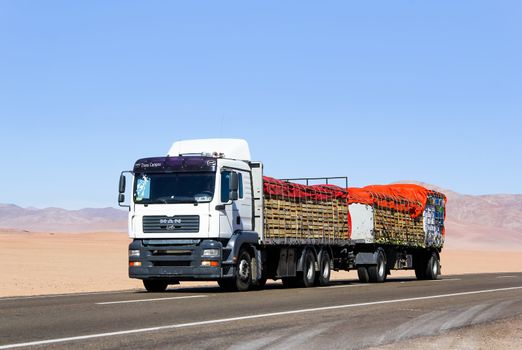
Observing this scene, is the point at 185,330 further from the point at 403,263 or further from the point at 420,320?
the point at 403,263

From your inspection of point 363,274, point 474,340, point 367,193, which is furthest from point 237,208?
point 474,340

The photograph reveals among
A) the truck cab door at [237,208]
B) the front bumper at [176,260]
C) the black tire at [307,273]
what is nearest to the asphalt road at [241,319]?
the front bumper at [176,260]

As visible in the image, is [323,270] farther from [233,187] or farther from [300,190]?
[233,187]

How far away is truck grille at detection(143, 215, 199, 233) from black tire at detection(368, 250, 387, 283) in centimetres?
1073

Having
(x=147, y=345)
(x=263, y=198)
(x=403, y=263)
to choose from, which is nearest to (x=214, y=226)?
(x=263, y=198)

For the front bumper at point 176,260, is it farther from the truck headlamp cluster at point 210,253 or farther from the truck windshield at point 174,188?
the truck windshield at point 174,188

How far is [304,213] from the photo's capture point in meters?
27.7

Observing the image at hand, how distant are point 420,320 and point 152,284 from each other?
1054 centimetres

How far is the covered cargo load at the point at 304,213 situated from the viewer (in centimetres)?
2570

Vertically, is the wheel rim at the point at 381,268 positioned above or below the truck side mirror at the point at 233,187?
below

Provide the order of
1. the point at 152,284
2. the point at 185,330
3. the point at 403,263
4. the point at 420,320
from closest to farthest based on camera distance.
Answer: the point at 185,330, the point at 420,320, the point at 152,284, the point at 403,263

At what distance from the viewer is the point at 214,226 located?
22844mm

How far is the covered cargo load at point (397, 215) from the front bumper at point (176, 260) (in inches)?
367

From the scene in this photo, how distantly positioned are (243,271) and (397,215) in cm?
1158
